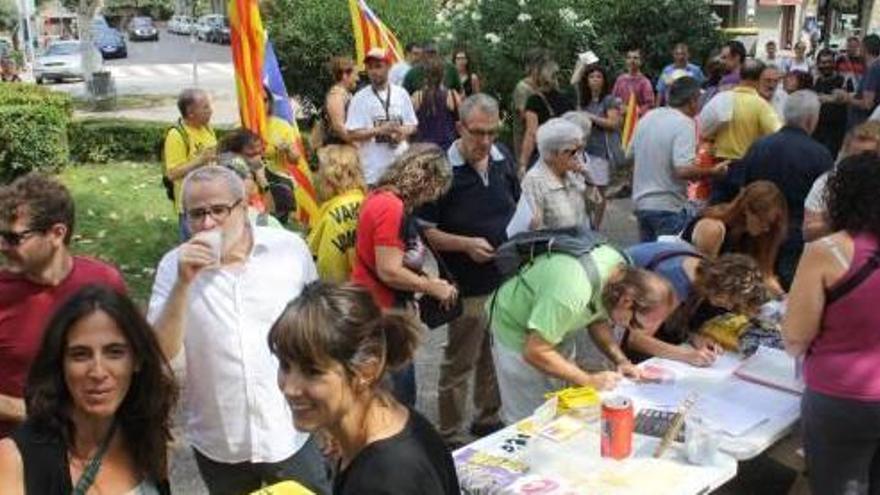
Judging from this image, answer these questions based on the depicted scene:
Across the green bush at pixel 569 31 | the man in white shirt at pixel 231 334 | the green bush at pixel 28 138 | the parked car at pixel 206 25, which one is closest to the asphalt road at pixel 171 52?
the parked car at pixel 206 25

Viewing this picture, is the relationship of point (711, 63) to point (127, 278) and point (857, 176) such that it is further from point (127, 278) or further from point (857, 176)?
point (857, 176)

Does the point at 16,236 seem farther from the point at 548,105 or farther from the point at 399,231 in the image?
the point at 548,105

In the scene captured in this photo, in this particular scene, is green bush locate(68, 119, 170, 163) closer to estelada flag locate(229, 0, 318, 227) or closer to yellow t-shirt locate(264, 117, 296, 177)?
yellow t-shirt locate(264, 117, 296, 177)

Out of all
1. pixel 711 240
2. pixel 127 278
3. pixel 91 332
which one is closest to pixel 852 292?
pixel 711 240

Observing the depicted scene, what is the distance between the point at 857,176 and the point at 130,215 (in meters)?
8.27

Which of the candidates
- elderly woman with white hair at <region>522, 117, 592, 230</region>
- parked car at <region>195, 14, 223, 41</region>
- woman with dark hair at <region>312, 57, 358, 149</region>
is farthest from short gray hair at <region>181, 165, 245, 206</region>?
parked car at <region>195, 14, 223, 41</region>

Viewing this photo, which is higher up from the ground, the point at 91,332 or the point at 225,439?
the point at 91,332

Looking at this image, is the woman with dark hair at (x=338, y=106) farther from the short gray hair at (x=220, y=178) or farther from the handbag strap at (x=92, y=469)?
the handbag strap at (x=92, y=469)

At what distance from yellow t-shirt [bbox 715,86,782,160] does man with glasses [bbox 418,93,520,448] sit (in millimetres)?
2496

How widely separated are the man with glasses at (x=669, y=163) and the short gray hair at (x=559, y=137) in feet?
4.98

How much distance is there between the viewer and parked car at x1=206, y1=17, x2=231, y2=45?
170 feet

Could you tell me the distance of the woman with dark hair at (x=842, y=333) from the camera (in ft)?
10.1

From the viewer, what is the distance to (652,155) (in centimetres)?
614

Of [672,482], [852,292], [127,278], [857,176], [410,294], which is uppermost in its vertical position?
[857,176]
